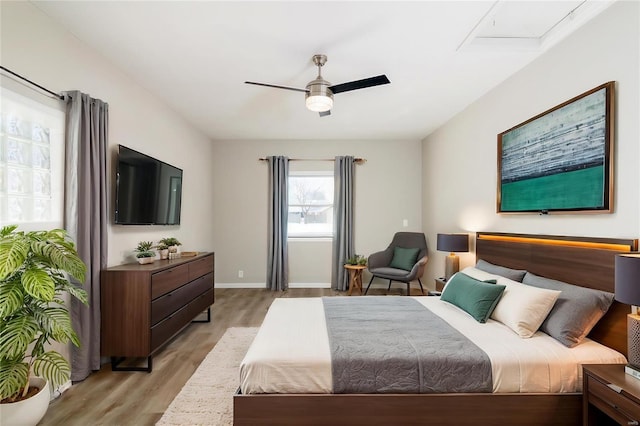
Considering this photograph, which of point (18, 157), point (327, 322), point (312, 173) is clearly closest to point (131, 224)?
point (18, 157)

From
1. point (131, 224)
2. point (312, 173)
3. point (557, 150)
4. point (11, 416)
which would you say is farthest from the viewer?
point (312, 173)

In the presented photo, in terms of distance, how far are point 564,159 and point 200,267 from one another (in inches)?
144

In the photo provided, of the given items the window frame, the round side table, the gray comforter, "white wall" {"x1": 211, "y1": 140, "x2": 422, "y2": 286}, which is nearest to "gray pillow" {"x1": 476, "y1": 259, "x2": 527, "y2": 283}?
the gray comforter

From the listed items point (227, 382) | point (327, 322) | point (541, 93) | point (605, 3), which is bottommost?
point (227, 382)

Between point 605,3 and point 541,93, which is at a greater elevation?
point 605,3

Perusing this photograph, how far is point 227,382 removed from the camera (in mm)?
2484

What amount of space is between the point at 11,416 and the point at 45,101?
1988 mm

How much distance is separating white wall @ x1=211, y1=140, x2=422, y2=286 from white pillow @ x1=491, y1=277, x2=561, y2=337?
3.54 m

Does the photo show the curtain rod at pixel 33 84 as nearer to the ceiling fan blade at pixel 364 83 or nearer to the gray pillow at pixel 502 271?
the ceiling fan blade at pixel 364 83

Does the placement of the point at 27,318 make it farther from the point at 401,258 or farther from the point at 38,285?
the point at 401,258

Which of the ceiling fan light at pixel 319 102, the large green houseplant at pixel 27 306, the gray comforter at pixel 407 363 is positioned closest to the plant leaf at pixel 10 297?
the large green houseplant at pixel 27 306

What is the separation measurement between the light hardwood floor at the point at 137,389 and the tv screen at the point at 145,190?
1307mm

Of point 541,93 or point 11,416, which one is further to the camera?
point 541,93

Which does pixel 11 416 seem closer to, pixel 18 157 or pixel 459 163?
pixel 18 157
